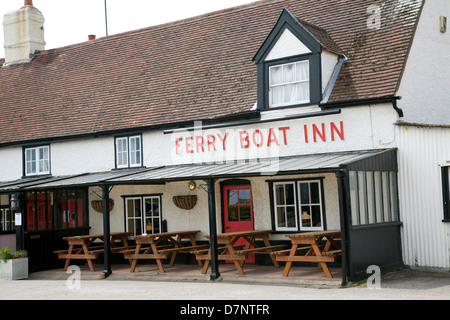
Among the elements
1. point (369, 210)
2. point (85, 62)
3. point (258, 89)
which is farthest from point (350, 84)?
point (85, 62)

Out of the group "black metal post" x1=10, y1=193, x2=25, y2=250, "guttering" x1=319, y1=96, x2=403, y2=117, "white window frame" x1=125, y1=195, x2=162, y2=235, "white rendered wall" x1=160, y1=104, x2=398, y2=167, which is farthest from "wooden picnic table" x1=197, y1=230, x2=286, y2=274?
"black metal post" x1=10, y1=193, x2=25, y2=250

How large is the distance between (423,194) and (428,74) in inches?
139

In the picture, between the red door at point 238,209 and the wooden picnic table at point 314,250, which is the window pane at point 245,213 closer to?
the red door at point 238,209

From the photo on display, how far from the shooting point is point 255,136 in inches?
652

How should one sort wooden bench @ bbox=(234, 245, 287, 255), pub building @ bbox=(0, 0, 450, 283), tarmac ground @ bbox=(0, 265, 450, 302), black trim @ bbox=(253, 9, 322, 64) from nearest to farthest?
tarmac ground @ bbox=(0, 265, 450, 302) → pub building @ bbox=(0, 0, 450, 283) → wooden bench @ bbox=(234, 245, 287, 255) → black trim @ bbox=(253, 9, 322, 64)

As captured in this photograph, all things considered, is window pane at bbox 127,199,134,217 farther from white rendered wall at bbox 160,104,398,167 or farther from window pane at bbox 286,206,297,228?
window pane at bbox 286,206,297,228

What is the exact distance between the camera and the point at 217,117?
55.5 ft

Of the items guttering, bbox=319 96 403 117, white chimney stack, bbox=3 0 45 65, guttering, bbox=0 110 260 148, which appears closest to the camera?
guttering, bbox=319 96 403 117

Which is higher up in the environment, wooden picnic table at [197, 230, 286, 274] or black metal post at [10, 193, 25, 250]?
black metal post at [10, 193, 25, 250]

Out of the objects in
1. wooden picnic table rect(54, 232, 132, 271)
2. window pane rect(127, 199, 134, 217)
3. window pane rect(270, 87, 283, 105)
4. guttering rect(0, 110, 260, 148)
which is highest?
window pane rect(270, 87, 283, 105)

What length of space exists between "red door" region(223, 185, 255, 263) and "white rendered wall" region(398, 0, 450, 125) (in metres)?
4.59

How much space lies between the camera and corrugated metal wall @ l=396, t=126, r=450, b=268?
14.0 metres

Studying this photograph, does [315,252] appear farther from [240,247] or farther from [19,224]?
[19,224]

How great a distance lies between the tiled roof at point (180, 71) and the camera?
52.6 feet
